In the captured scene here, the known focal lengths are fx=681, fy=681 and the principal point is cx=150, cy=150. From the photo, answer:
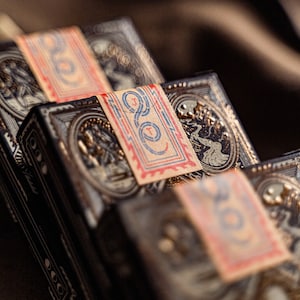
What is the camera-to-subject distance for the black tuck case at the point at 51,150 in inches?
24.0

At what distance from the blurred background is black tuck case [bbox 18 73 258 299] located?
293mm

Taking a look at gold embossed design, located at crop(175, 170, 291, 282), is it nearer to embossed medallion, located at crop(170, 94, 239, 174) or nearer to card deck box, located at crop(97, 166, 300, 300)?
card deck box, located at crop(97, 166, 300, 300)

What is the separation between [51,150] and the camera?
0.59m

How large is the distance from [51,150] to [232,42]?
19.6 inches

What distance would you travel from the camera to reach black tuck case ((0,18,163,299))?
0.61 metres

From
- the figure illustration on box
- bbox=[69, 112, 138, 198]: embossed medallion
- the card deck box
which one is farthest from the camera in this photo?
the figure illustration on box

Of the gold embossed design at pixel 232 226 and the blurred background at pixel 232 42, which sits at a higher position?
the blurred background at pixel 232 42

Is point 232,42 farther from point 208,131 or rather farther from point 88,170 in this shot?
point 88,170

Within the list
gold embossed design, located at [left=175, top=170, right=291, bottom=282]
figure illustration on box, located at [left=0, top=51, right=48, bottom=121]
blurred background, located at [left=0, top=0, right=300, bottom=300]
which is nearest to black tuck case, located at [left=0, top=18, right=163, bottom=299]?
figure illustration on box, located at [left=0, top=51, right=48, bottom=121]

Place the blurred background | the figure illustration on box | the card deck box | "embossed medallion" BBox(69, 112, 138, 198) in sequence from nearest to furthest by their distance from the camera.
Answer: the card deck box, "embossed medallion" BBox(69, 112, 138, 198), the figure illustration on box, the blurred background

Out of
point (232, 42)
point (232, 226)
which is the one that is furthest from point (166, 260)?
point (232, 42)

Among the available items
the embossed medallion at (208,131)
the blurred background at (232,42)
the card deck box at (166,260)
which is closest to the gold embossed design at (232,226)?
the card deck box at (166,260)

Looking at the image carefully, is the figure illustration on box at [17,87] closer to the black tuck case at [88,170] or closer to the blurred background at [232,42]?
the black tuck case at [88,170]

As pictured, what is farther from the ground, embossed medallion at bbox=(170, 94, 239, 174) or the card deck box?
embossed medallion at bbox=(170, 94, 239, 174)
